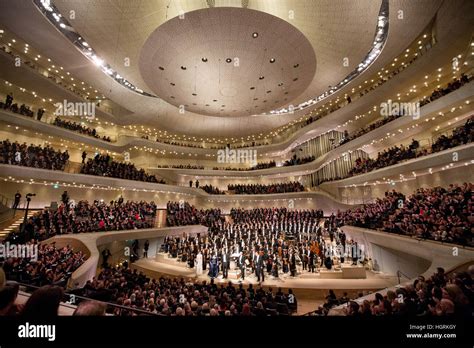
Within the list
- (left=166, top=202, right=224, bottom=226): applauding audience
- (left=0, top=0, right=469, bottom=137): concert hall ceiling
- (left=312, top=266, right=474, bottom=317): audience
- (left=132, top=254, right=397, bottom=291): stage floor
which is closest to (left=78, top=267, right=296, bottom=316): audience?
(left=312, top=266, right=474, bottom=317): audience

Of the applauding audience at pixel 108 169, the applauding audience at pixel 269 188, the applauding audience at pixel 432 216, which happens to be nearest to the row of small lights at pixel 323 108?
the applauding audience at pixel 269 188

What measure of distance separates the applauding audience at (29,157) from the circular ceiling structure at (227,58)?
24.3 feet

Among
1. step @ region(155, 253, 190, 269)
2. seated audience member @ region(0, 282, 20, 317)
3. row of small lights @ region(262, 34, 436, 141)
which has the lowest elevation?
step @ region(155, 253, 190, 269)

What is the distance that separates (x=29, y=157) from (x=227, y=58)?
11621 mm

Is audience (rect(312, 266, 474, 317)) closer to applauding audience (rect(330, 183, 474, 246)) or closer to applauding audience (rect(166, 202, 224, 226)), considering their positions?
applauding audience (rect(330, 183, 474, 246))

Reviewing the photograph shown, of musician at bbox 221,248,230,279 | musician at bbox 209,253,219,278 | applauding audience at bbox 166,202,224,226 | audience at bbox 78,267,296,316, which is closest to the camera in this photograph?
audience at bbox 78,267,296,316

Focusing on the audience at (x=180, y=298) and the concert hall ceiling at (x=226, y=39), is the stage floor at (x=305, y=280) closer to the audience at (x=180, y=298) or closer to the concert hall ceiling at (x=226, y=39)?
the audience at (x=180, y=298)

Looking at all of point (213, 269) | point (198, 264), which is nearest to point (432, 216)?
point (213, 269)

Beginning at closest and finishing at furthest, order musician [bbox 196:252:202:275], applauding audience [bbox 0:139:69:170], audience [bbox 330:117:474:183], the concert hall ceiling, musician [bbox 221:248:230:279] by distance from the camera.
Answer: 1. audience [bbox 330:117:474:183]
2. the concert hall ceiling
3. musician [bbox 221:248:230:279]
4. musician [bbox 196:252:202:275]
5. applauding audience [bbox 0:139:69:170]

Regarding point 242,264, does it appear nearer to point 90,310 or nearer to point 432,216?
point 432,216

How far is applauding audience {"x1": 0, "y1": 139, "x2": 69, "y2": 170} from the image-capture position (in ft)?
36.6

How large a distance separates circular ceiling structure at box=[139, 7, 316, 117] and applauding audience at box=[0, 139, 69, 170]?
24.3 feet

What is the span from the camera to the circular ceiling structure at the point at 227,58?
8961 millimetres

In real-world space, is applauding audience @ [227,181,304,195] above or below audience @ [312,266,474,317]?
above
